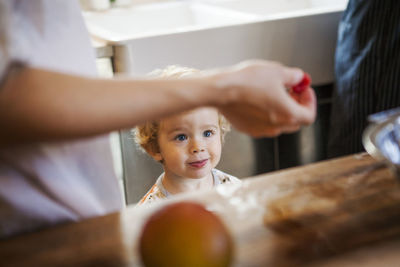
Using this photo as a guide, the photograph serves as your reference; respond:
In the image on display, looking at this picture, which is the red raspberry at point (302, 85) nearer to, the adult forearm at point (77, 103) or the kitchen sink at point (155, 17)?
the adult forearm at point (77, 103)

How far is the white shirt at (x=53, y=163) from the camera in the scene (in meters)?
0.57

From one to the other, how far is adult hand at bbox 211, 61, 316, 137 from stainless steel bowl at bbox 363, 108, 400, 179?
89 millimetres

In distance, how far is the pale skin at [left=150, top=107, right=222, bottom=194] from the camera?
1.22m

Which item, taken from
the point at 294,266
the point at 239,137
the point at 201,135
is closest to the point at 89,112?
the point at 294,266

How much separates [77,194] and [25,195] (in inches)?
2.5

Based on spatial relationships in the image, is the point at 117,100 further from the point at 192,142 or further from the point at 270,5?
the point at 270,5

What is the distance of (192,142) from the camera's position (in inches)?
48.4

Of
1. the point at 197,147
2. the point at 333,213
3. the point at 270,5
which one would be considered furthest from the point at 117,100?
the point at 270,5

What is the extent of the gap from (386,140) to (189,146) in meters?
0.63

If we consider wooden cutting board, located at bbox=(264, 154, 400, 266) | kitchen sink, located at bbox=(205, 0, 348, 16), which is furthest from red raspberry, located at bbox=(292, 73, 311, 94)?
kitchen sink, located at bbox=(205, 0, 348, 16)

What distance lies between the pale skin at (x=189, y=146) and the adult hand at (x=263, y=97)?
606mm

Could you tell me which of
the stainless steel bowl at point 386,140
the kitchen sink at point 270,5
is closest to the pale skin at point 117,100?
the stainless steel bowl at point 386,140

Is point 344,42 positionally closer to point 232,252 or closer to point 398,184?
point 398,184

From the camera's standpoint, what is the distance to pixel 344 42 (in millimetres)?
1628
